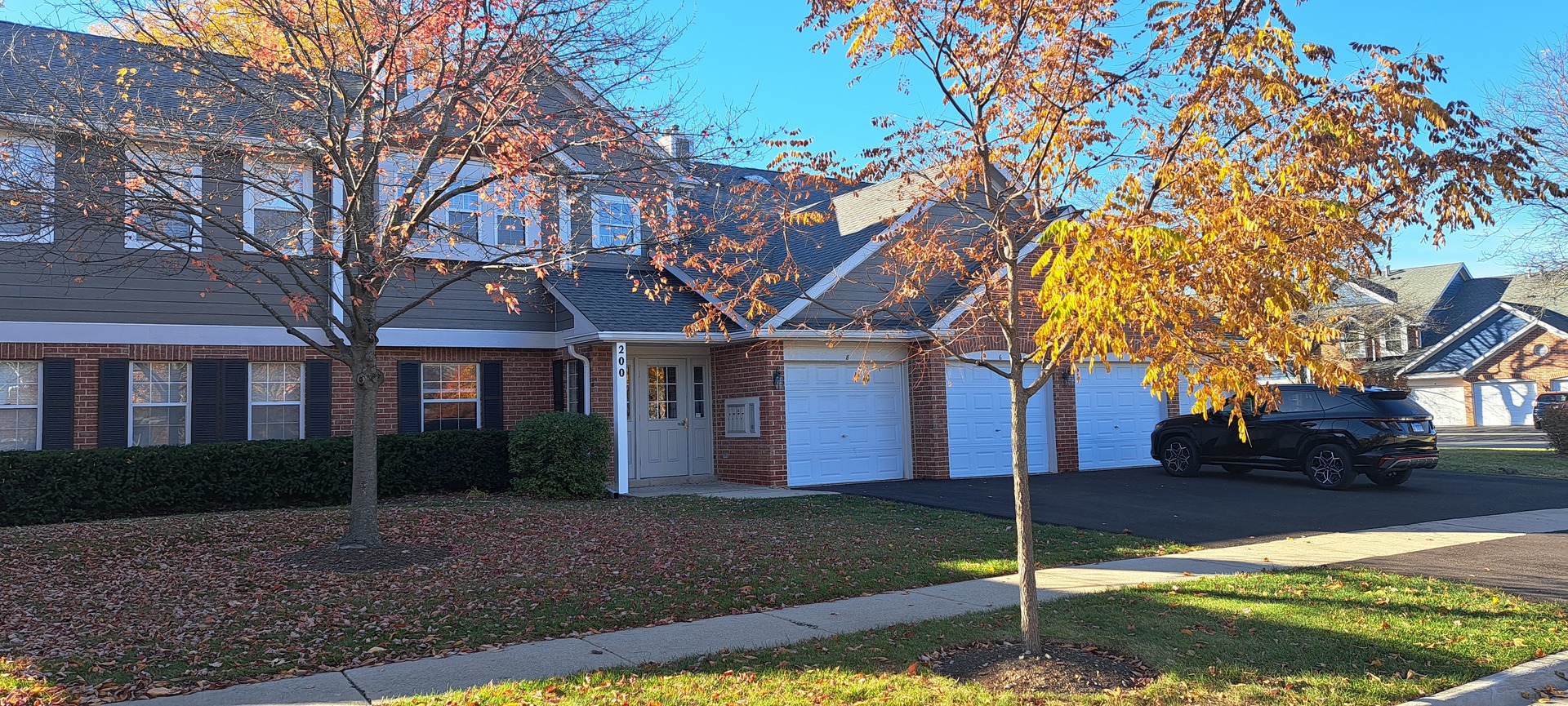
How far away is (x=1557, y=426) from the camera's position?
20875 millimetres

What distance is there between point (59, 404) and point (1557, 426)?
2695 centimetres

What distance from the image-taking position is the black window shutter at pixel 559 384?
52.4ft

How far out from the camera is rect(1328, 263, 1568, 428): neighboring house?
3684 centimetres

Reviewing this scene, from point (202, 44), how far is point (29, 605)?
545 cm

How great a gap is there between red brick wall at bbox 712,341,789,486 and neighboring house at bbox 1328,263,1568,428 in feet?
83.5

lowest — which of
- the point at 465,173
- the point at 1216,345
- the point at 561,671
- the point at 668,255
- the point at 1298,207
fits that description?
the point at 561,671

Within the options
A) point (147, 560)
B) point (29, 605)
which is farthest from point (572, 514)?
point (29, 605)

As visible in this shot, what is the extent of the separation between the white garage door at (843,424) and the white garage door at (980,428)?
2.79 feet

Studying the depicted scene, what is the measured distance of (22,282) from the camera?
12.7 metres

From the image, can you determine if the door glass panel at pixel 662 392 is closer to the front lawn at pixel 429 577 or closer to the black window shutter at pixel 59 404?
the front lawn at pixel 429 577

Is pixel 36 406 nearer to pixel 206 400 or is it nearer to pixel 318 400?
pixel 206 400

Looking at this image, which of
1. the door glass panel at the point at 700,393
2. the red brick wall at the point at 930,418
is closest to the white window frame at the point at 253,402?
the door glass panel at the point at 700,393

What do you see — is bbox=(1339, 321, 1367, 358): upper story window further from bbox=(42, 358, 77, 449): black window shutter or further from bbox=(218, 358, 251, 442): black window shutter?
bbox=(42, 358, 77, 449): black window shutter

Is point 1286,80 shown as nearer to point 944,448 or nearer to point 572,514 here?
point 572,514
